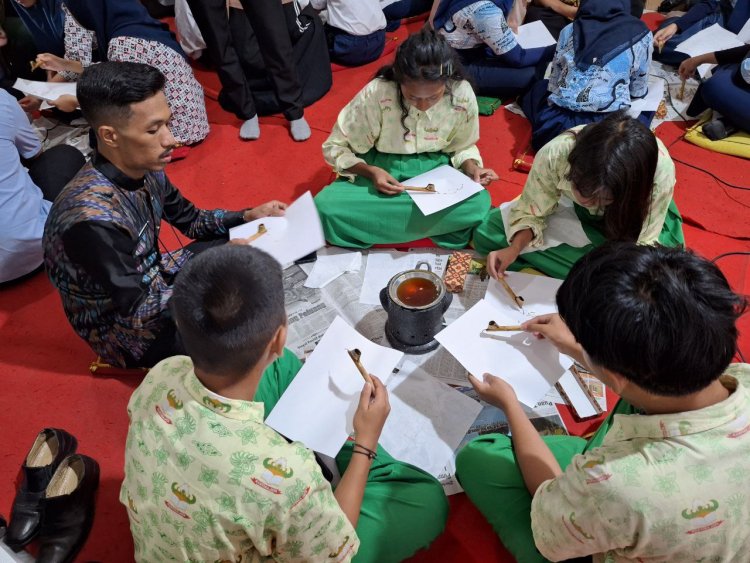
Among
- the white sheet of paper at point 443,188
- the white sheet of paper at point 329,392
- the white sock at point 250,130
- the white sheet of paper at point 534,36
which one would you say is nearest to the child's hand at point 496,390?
the white sheet of paper at point 329,392

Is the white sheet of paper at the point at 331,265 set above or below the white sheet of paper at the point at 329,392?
below

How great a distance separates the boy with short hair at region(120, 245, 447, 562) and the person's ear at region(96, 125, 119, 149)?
0.81m

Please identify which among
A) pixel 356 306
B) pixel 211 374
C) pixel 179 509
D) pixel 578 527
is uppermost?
pixel 211 374

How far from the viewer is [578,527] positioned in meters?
1.12

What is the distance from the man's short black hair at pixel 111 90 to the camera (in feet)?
5.33

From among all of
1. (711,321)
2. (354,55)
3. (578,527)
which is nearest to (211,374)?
(578,527)

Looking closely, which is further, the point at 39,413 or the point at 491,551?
the point at 39,413

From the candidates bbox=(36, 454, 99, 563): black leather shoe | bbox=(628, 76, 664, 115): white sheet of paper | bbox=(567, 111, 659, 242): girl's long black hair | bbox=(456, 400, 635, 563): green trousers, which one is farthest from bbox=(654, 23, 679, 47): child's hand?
bbox=(36, 454, 99, 563): black leather shoe

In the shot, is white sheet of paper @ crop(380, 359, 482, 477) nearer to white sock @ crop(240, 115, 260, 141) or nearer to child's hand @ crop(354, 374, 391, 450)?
child's hand @ crop(354, 374, 391, 450)

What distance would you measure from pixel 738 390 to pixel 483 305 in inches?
36.6

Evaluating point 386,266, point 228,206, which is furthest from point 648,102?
point 228,206

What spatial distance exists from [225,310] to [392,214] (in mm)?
1447

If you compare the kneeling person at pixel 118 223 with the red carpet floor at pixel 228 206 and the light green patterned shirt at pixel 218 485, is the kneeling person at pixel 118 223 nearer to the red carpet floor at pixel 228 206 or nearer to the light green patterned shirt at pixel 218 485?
the red carpet floor at pixel 228 206

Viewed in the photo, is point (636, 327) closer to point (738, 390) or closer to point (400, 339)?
point (738, 390)
